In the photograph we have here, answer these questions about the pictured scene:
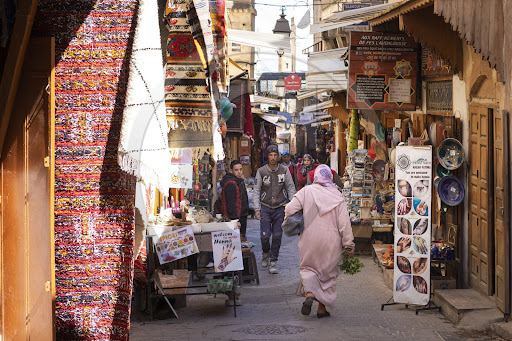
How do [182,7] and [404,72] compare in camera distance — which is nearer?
[182,7]

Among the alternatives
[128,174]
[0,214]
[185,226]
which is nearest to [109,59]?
[128,174]

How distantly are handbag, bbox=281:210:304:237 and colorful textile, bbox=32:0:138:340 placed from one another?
13.9 feet

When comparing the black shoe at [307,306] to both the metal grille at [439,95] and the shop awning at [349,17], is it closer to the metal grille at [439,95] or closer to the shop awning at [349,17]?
the metal grille at [439,95]

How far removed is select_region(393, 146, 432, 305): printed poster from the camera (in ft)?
28.9

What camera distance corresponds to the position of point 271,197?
11844mm

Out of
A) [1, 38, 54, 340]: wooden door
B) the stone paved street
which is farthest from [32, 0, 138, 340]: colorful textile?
the stone paved street

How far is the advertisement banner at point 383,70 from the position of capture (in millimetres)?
11391

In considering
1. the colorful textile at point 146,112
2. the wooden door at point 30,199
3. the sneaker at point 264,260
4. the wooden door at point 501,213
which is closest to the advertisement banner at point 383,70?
the sneaker at point 264,260

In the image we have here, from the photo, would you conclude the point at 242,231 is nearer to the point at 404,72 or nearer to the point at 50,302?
the point at 404,72

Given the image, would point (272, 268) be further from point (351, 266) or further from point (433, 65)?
point (433, 65)

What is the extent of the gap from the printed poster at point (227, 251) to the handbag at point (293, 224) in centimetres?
56

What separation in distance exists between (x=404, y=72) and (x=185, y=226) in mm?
4637

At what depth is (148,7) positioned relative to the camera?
4547mm

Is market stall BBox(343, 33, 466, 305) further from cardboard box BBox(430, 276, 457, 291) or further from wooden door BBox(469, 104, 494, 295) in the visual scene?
wooden door BBox(469, 104, 494, 295)
